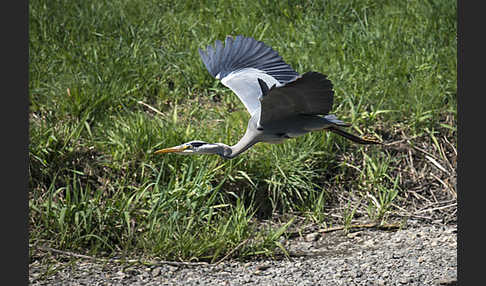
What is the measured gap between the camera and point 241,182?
11.7 feet

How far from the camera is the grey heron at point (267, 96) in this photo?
232cm

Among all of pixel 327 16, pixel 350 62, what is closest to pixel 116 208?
pixel 350 62

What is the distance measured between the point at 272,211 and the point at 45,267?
1.21 m

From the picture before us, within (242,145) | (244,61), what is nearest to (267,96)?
(242,145)

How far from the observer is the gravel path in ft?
9.61

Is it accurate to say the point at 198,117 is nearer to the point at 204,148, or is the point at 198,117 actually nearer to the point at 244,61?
the point at 244,61

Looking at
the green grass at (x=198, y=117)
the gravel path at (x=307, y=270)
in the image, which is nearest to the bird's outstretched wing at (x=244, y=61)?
the green grass at (x=198, y=117)

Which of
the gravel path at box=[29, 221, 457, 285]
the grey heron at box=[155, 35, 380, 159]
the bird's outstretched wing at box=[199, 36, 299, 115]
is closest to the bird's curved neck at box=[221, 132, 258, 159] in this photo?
the grey heron at box=[155, 35, 380, 159]

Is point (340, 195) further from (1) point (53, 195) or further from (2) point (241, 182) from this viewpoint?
(1) point (53, 195)

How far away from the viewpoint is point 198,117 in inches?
158

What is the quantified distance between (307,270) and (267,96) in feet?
3.46

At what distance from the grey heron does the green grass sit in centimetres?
66

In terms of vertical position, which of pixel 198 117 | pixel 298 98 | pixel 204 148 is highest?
pixel 298 98

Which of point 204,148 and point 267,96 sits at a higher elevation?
point 267,96
